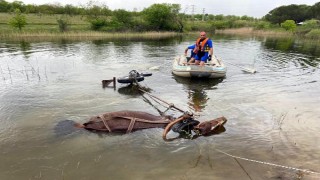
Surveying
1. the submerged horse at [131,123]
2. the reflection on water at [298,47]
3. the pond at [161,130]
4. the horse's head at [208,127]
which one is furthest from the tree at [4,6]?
the horse's head at [208,127]

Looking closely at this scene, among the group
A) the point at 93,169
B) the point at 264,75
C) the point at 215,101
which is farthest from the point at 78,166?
the point at 264,75

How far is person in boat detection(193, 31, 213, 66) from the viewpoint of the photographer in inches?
643

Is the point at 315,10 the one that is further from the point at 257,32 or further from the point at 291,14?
the point at 257,32

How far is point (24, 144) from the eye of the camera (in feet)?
25.8

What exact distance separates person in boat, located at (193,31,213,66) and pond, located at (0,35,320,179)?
1.47 metres

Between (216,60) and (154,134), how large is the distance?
1045 cm

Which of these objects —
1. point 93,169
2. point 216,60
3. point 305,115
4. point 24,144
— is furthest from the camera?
point 216,60

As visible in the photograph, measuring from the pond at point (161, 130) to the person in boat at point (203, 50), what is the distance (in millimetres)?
1472

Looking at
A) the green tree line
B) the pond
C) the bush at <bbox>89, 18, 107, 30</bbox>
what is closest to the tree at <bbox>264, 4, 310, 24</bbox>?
the green tree line

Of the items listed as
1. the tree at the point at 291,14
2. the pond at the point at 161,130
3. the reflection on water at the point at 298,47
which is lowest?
the pond at the point at 161,130

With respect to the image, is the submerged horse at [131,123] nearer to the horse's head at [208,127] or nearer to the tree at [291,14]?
the horse's head at [208,127]

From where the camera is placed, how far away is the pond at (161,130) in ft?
22.1

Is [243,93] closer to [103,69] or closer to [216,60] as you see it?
[216,60]

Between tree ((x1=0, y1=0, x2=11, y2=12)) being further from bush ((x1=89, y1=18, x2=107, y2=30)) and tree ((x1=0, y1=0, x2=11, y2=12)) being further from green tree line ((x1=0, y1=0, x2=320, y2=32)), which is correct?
bush ((x1=89, y1=18, x2=107, y2=30))
